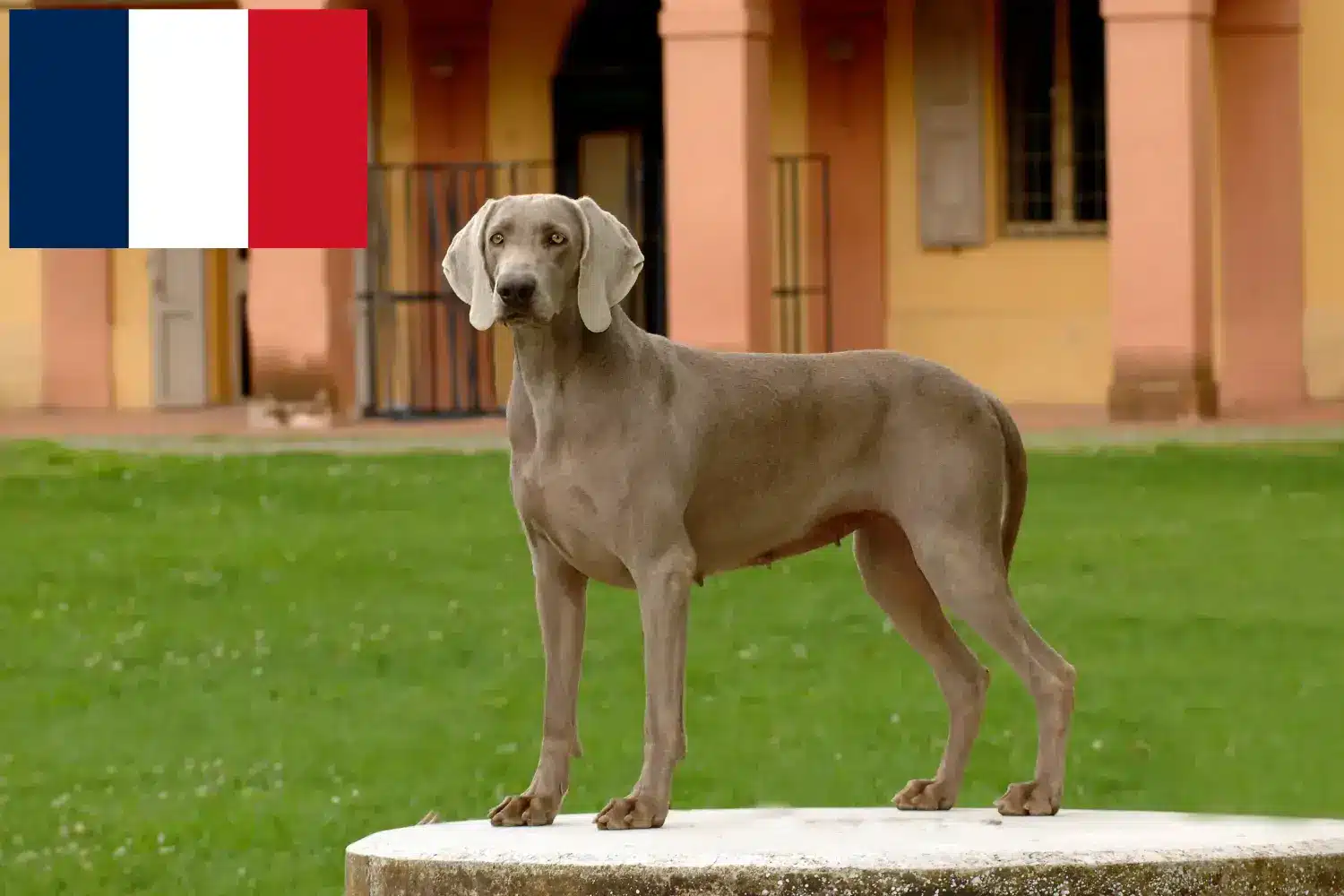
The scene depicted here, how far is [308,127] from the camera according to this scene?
8.26 metres

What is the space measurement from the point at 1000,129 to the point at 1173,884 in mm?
16538

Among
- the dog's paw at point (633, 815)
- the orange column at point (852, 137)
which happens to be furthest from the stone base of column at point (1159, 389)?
the dog's paw at point (633, 815)

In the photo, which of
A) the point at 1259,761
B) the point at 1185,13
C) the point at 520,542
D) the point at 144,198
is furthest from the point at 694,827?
the point at 1185,13

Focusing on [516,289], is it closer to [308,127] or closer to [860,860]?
[860,860]

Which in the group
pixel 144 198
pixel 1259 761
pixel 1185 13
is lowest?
pixel 1259 761

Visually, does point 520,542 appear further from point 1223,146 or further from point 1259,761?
point 1223,146

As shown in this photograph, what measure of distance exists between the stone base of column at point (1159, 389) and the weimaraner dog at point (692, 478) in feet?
43.7

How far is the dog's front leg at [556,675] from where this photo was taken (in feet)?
19.2

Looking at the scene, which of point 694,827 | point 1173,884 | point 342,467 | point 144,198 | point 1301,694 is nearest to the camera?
point 1173,884

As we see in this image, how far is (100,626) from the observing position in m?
13.3

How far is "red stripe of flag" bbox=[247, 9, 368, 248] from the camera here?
28.1ft

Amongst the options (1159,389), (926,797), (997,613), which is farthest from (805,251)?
(997,613)

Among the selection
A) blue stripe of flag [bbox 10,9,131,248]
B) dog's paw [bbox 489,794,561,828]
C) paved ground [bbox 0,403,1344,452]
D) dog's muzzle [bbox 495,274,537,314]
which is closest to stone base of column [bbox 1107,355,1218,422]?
paved ground [bbox 0,403,1344,452]

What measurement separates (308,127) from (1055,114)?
553 inches
